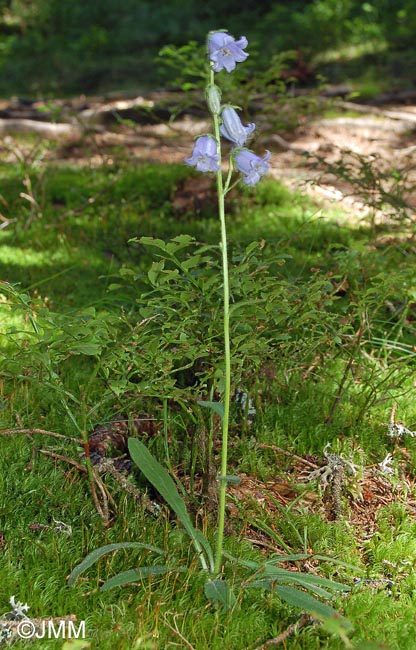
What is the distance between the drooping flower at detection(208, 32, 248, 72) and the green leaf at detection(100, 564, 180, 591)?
1.55 metres

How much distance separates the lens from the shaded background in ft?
41.4

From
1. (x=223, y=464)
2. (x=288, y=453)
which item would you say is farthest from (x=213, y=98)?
(x=288, y=453)

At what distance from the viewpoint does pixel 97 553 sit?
7.55ft

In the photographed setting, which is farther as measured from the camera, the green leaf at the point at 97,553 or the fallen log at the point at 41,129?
the fallen log at the point at 41,129

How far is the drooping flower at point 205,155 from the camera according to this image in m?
2.13

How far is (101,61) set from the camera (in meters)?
14.7

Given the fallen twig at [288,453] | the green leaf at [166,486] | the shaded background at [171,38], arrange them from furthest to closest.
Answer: the shaded background at [171,38] < the fallen twig at [288,453] < the green leaf at [166,486]

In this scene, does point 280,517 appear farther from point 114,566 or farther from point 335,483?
point 114,566

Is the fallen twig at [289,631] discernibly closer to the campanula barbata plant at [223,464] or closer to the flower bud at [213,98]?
the campanula barbata plant at [223,464]

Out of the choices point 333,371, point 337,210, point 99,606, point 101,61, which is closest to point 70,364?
point 333,371

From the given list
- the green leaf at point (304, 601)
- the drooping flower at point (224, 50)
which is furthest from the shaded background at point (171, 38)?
the green leaf at point (304, 601)

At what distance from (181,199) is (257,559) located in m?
4.11

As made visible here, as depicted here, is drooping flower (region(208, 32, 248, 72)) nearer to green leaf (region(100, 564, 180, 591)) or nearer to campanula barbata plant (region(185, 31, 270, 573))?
campanula barbata plant (region(185, 31, 270, 573))

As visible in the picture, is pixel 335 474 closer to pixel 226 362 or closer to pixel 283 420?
pixel 283 420
